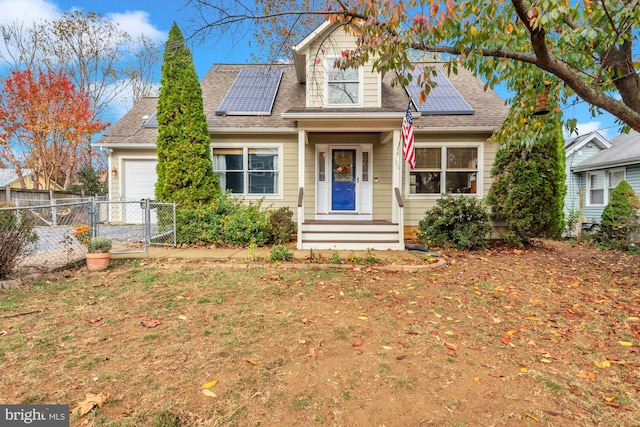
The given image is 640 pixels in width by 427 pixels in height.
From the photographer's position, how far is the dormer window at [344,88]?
882 centimetres

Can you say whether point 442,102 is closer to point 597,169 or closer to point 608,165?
point 608,165

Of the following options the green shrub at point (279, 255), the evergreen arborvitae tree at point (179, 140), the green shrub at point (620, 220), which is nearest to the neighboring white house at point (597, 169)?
the green shrub at point (620, 220)

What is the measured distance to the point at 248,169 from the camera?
9.41 metres

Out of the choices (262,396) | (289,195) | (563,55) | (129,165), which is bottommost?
(262,396)

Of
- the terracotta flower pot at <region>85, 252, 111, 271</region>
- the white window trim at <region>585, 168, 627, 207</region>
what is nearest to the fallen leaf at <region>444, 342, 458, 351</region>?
the terracotta flower pot at <region>85, 252, 111, 271</region>

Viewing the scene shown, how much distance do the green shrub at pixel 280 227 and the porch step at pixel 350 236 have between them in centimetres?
48

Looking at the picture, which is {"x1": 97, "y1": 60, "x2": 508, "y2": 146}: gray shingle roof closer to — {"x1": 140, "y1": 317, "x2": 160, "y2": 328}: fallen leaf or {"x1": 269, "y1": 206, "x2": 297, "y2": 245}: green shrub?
{"x1": 269, "y1": 206, "x2": 297, "y2": 245}: green shrub

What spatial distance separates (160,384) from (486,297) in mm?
3931

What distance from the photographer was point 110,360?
255 cm

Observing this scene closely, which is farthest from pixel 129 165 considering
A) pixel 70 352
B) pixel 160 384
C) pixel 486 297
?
pixel 486 297

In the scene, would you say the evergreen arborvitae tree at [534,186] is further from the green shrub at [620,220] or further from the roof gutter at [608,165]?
the roof gutter at [608,165]

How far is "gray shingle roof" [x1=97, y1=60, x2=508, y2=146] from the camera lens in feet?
29.3

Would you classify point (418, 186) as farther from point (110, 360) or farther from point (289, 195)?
point (110, 360)

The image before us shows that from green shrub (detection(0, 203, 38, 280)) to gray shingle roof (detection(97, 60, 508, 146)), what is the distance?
4.88m
